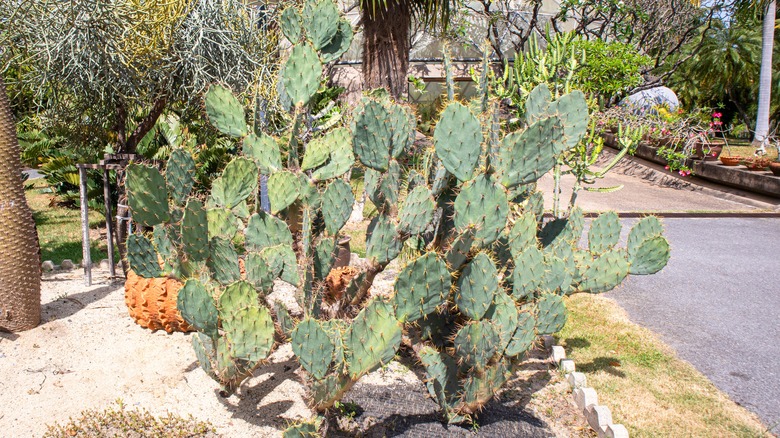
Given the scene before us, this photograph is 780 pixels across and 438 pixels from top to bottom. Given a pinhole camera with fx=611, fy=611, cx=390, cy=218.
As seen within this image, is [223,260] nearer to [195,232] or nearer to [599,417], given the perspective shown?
[195,232]

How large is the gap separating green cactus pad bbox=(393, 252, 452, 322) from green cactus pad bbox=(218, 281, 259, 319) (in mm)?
841

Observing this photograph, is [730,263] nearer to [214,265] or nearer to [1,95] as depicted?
[214,265]

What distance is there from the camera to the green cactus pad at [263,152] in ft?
14.4

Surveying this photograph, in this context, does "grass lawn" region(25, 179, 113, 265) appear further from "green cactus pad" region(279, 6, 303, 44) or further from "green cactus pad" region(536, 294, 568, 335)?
"green cactus pad" region(536, 294, 568, 335)

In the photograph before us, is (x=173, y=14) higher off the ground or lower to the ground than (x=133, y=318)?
higher

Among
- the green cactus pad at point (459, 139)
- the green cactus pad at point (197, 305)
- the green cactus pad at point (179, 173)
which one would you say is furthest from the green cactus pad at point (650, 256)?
the green cactus pad at point (179, 173)

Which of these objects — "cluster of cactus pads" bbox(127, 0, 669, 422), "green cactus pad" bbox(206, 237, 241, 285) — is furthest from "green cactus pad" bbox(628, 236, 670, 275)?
"green cactus pad" bbox(206, 237, 241, 285)

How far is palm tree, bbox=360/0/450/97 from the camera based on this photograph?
8.06 meters

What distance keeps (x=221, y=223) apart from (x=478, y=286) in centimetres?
190

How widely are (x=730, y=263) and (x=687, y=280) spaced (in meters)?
1.25

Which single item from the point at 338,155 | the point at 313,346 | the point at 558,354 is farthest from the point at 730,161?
the point at 313,346

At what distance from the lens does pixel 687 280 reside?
7270 mm

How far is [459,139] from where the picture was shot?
328cm

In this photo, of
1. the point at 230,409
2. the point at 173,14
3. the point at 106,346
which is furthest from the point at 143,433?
the point at 173,14
